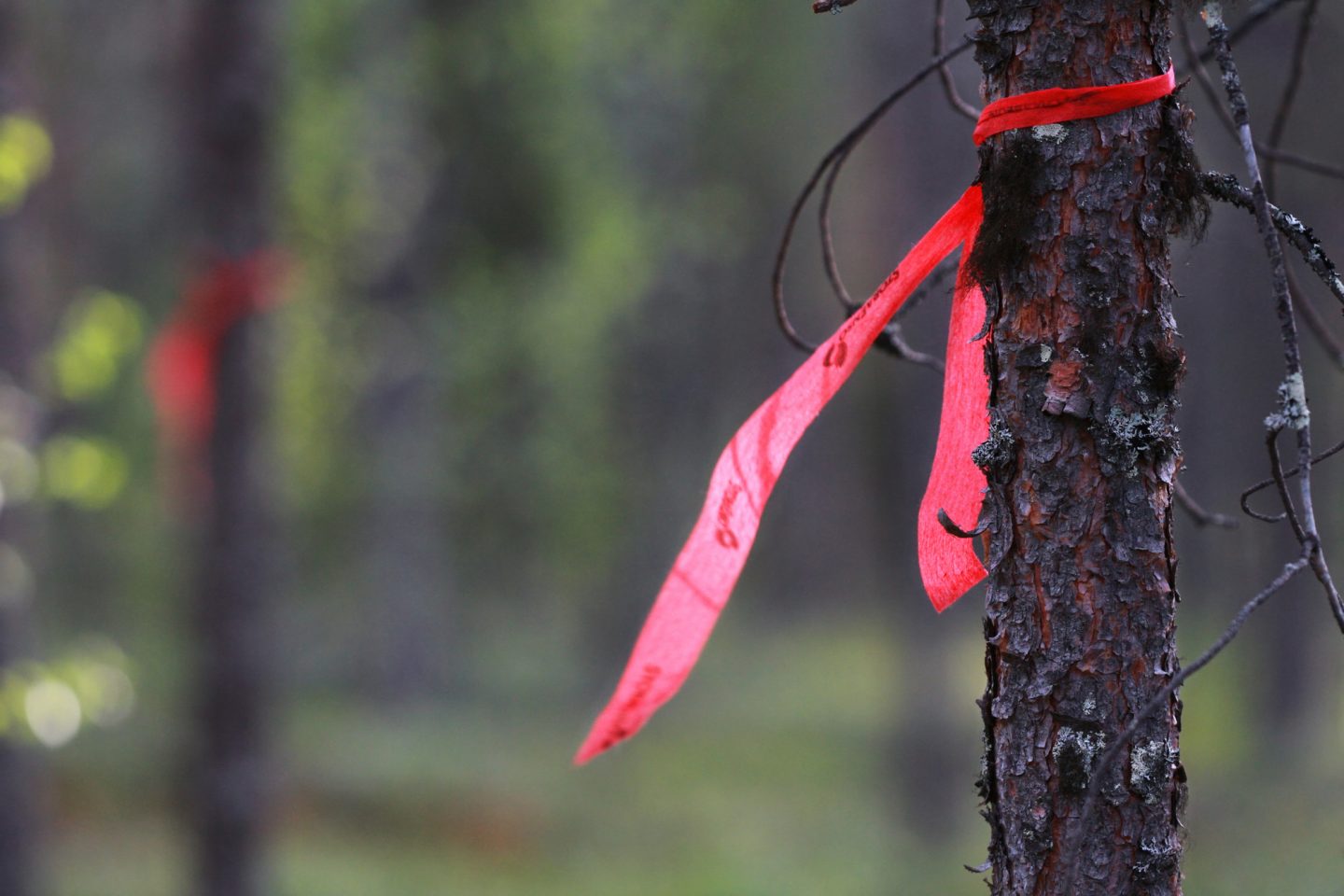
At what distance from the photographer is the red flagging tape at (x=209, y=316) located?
15.9ft

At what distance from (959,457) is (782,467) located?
0.62 feet

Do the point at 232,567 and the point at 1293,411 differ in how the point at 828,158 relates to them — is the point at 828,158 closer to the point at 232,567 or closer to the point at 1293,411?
the point at 1293,411

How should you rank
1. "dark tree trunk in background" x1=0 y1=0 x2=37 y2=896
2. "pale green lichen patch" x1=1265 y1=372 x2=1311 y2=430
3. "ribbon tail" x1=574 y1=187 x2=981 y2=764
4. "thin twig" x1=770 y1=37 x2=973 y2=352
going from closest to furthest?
"pale green lichen patch" x1=1265 y1=372 x2=1311 y2=430
"ribbon tail" x1=574 y1=187 x2=981 y2=764
"thin twig" x1=770 y1=37 x2=973 y2=352
"dark tree trunk in background" x1=0 y1=0 x2=37 y2=896

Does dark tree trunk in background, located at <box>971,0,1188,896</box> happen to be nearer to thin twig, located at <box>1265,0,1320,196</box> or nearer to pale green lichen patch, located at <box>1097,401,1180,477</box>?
pale green lichen patch, located at <box>1097,401,1180,477</box>

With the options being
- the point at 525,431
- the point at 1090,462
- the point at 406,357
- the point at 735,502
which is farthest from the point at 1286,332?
the point at 525,431

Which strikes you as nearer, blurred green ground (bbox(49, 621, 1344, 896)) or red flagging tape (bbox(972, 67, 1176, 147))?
red flagging tape (bbox(972, 67, 1176, 147))

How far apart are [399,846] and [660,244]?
7.06 m

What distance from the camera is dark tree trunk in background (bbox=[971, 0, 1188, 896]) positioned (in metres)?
1.06

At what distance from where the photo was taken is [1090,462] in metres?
1.08

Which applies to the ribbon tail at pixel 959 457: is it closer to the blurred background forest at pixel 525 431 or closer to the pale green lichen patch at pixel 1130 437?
the pale green lichen patch at pixel 1130 437

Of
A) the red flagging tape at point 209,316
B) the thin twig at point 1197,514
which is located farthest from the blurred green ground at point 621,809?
the red flagging tape at point 209,316

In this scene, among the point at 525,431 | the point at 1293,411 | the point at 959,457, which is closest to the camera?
the point at 1293,411

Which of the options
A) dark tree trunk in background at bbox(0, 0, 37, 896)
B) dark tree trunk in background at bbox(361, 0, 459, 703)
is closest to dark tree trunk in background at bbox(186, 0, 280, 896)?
dark tree trunk in background at bbox(0, 0, 37, 896)

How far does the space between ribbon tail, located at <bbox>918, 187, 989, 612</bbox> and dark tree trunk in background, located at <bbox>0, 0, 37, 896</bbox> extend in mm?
4338
